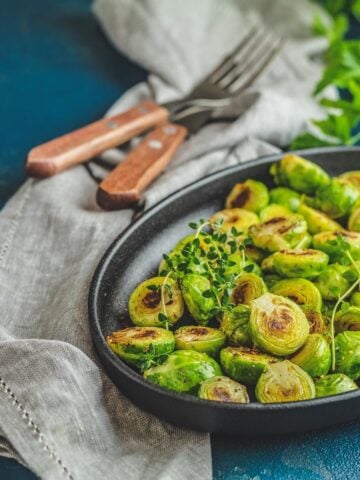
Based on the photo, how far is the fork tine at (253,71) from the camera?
2424 mm

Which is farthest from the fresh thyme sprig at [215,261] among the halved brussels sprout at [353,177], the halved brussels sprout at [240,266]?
the halved brussels sprout at [353,177]

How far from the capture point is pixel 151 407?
1.38 m

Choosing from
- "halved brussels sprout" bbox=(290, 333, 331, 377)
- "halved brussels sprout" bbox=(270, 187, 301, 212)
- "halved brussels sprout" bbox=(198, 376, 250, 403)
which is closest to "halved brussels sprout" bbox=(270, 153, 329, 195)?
"halved brussels sprout" bbox=(270, 187, 301, 212)

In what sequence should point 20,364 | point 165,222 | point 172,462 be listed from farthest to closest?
point 165,222 → point 20,364 → point 172,462

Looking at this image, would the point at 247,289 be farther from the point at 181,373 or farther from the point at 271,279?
the point at 181,373

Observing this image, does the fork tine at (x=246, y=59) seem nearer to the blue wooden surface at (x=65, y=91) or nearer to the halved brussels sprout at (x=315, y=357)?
the blue wooden surface at (x=65, y=91)

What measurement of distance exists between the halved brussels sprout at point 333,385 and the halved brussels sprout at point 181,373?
7.0 inches

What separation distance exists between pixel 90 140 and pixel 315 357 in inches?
37.8

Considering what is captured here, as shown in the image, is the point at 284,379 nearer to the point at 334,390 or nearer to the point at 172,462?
the point at 334,390

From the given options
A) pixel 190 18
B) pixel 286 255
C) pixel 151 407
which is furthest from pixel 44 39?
pixel 151 407

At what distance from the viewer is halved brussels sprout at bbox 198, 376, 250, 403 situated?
134 centimetres

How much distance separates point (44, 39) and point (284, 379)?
187 centimetres

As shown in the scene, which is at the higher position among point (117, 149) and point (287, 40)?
point (117, 149)

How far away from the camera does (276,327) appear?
4.60 feet
